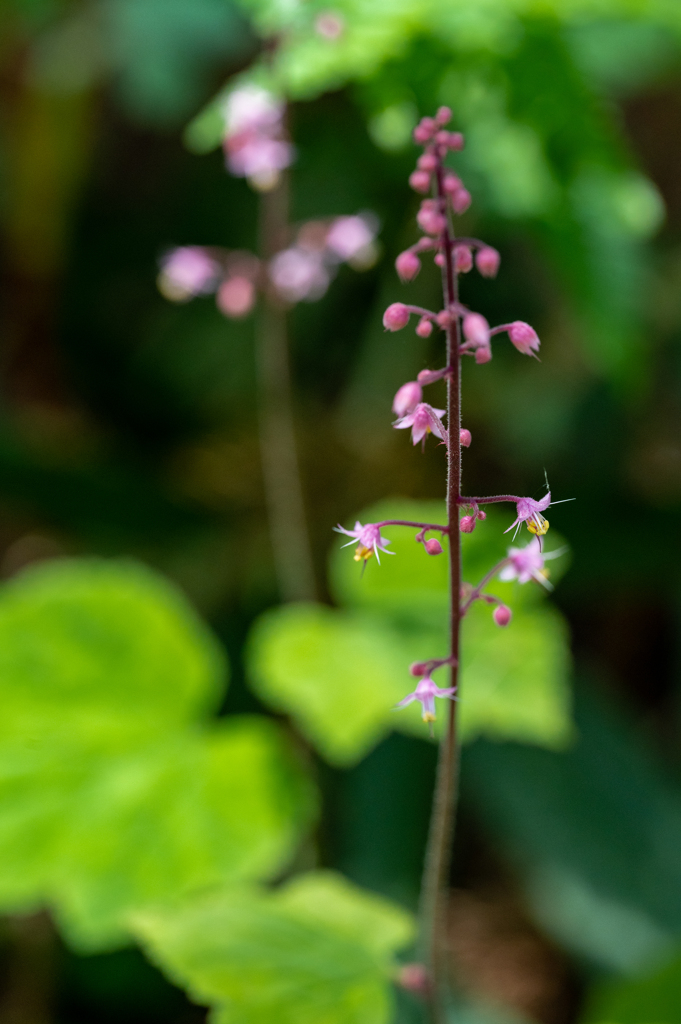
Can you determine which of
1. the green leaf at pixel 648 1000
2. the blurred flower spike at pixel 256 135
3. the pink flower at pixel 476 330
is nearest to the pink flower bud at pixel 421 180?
the pink flower at pixel 476 330

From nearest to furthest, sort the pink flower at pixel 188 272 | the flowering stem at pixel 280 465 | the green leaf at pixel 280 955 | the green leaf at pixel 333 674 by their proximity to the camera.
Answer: the green leaf at pixel 280 955
the green leaf at pixel 333 674
the pink flower at pixel 188 272
the flowering stem at pixel 280 465

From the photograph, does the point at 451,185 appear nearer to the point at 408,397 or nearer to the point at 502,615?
the point at 408,397

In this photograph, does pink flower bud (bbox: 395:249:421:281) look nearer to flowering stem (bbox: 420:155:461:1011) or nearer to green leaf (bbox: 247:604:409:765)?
flowering stem (bbox: 420:155:461:1011)

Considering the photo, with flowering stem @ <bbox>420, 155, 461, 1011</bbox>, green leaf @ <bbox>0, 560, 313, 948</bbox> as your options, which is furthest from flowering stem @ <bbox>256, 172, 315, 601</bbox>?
flowering stem @ <bbox>420, 155, 461, 1011</bbox>

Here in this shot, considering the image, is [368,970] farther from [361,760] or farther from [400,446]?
[400,446]

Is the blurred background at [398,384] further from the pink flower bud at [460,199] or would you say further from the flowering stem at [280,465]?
the pink flower bud at [460,199]

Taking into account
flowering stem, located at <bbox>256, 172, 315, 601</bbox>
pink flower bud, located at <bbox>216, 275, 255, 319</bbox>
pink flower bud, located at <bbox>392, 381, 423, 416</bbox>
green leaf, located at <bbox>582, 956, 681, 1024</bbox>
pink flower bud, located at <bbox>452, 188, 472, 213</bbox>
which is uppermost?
pink flower bud, located at <bbox>452, 188, 472, 213</bbox>

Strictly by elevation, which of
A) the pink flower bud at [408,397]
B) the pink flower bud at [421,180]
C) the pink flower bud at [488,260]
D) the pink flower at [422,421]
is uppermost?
the pink flower bud at [421,180]
